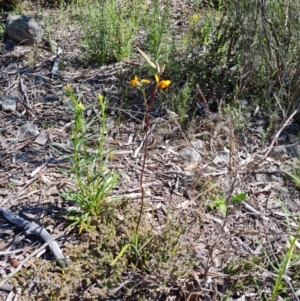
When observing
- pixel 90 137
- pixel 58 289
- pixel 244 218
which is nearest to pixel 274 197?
pixel 244 218

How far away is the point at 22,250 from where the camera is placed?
2.54 m

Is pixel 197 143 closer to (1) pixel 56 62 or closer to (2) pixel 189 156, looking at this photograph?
(2) pixel 189 156

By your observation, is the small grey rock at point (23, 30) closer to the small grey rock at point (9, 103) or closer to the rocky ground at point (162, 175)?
the rocky ground at point (162, 175)

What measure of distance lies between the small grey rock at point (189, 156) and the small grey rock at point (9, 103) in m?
1.28

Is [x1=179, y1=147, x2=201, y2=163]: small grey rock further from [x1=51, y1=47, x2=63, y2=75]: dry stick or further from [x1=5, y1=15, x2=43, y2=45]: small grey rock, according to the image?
[x1=5, y1=15, x2=43, y2=45]: small grey rock

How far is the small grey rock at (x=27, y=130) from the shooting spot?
3367 mm

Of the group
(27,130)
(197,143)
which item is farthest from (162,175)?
(27,130)

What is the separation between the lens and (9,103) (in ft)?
12.0

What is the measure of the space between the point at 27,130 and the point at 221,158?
1318 millimetres

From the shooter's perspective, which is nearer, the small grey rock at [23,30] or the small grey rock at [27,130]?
the small grey rock at [27,130]

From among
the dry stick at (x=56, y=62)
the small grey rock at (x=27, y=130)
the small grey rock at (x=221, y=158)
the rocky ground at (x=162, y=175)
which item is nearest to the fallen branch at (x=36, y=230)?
the rocky ground at (x=162, y=175)

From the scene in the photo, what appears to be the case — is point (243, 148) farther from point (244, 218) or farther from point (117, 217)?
point (117, 217)

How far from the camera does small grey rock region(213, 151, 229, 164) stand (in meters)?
3.23

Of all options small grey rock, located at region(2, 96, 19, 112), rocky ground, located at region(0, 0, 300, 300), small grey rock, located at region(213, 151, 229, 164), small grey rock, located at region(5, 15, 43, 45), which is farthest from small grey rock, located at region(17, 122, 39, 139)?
small grey rock, located at region(5, 15, 43, 45)
